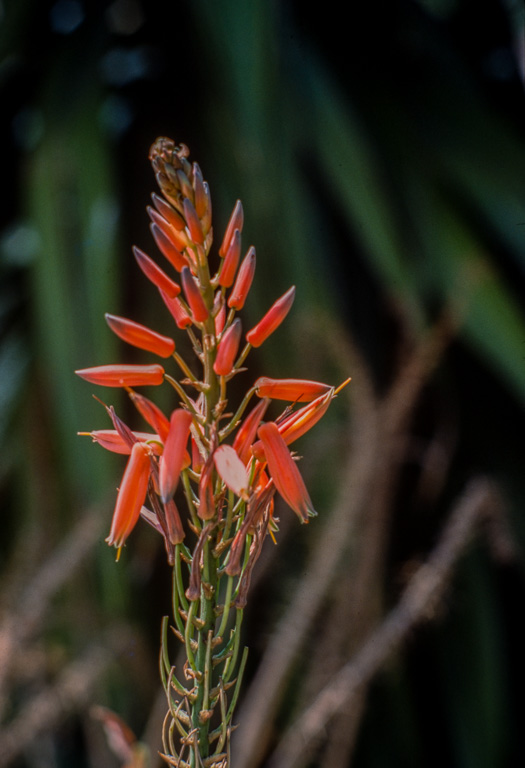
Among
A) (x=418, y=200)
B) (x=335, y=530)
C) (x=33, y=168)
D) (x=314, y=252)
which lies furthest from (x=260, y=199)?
(x=335, y=530)

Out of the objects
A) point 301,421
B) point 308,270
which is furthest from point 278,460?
point 308,270

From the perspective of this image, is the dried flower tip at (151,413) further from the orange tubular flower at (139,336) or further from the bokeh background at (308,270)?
the bokeh background at (308,270)

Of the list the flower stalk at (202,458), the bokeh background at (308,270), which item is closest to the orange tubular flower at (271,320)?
the flower stalk at (202,458)

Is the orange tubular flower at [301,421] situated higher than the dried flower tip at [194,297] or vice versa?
the dried flower tip at [194,297]

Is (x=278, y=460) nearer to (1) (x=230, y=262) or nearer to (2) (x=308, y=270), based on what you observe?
(1) (x=230, y=262)

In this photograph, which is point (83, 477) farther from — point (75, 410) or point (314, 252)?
point (314, 252)

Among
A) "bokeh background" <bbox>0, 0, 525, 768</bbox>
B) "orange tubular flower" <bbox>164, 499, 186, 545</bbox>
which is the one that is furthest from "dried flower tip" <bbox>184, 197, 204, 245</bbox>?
"bokeh background" <bbox>0, 0, 525, 768</bbox>
